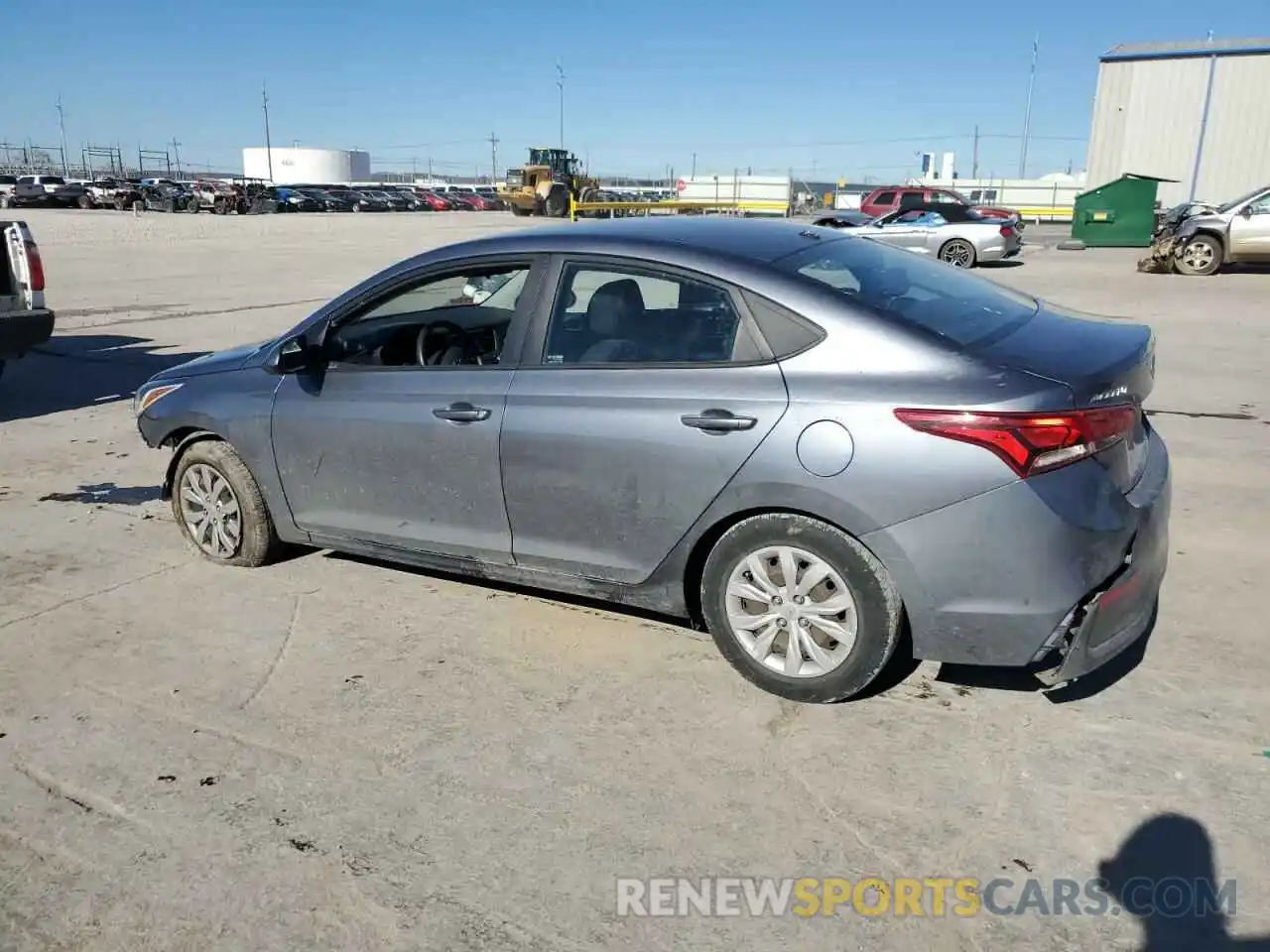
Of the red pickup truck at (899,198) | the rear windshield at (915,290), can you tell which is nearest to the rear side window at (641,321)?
the rear windshield at (915,290)

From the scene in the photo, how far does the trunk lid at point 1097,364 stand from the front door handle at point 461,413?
1.86 meters

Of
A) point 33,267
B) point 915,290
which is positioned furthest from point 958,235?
point 915,290

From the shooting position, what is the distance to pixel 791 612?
3.37m

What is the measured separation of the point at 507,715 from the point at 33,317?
677cm

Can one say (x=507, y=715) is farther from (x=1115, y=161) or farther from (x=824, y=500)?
(x=1115, y=161)

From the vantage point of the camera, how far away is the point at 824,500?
318cm

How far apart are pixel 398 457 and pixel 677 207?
142 ft

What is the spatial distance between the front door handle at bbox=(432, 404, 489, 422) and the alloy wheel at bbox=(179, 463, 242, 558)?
1410 mm

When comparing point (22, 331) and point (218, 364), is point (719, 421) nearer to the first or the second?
point (218, 364)

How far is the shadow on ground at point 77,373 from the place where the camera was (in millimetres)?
8539

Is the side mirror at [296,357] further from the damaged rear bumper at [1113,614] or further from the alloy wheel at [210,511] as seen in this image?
the damaged rear bumper at [1113,614]

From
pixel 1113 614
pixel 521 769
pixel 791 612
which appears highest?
pixel 1113 614

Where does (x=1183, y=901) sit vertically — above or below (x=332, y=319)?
below

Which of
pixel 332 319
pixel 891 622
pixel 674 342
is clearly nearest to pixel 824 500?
pixel 891 622
